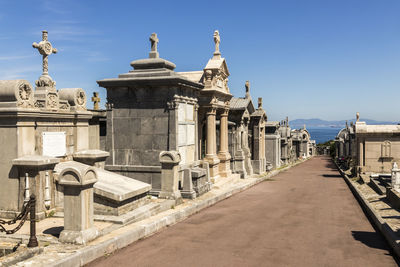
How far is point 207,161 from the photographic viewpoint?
635 inches

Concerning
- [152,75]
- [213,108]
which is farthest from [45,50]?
[213,108]

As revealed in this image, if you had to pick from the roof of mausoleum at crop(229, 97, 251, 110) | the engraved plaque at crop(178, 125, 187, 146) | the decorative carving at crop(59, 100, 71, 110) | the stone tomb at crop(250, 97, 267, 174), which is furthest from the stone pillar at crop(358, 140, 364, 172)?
A: the decorative carving at crop(59, 100, 71, 110)

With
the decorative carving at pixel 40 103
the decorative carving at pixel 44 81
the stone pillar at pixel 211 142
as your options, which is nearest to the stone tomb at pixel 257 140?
the stone pillar at pixel 211 142

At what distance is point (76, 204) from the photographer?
7.38 m

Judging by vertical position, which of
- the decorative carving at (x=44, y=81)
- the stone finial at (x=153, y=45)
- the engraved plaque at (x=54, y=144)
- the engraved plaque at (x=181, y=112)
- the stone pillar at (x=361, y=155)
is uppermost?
the stone finial at (x=153, y=45)

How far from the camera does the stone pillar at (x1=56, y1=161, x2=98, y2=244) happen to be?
7.25 m

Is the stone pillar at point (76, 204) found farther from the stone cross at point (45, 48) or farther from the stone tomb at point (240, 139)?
the stone tomb at point (240, 139)

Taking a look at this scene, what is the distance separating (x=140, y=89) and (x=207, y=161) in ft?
15.2

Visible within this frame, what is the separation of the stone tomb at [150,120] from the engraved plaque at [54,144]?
313 cm

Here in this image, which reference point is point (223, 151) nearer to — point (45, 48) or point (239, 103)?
point (239, 103)

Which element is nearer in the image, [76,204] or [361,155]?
[76,204]

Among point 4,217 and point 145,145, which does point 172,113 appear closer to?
point 145,145

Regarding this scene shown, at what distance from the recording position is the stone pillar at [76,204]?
725 cm

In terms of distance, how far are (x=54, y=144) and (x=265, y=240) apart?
21.2ft
